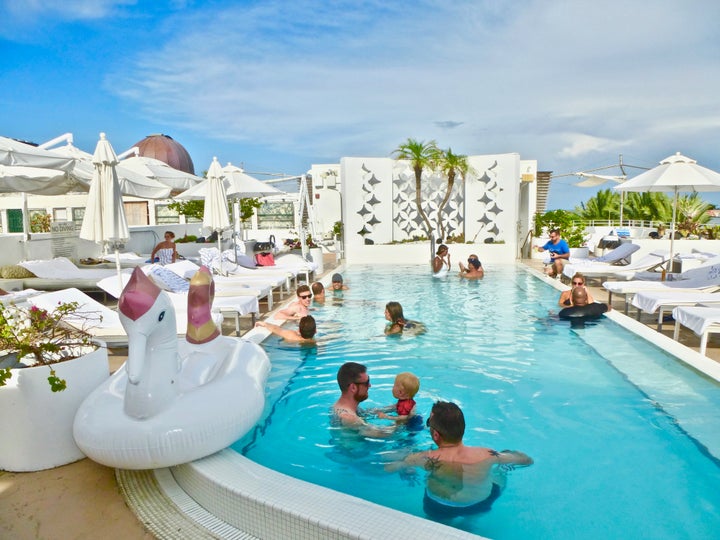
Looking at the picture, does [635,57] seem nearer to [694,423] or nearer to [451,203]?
[451,203]

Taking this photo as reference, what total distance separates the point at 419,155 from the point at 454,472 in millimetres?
16477

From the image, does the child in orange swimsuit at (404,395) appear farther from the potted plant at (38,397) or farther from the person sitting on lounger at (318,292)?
the person sitting on lounger at (318,292)

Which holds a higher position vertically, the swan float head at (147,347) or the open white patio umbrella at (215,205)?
the open white patio umbrella at (215,205)

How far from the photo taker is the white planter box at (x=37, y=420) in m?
3.16

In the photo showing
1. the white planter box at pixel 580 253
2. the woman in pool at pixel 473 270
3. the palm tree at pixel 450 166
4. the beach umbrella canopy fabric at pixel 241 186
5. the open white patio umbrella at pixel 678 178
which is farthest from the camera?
the palm tree at pixel 450 166

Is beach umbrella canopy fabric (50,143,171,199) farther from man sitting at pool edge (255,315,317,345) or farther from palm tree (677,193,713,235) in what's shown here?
palm tree (677,193,713,235)

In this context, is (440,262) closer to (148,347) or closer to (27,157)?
(27,157)

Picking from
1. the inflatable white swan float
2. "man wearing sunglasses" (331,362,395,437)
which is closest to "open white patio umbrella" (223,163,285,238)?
"man wearing sunglasses" (331,362,395,437)

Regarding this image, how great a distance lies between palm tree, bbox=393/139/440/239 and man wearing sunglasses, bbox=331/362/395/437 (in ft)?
48.1

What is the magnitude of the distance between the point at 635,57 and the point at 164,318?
12521 millimetres

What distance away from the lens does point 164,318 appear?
3064 millimetres

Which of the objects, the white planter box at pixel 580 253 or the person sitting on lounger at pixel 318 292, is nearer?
the person sitting on lounger at pixel 318 292

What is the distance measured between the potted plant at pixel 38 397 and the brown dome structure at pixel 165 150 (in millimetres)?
40653

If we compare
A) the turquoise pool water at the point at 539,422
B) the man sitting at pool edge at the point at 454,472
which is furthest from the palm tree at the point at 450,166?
the man sitting at pool edge at the point at 454,472
